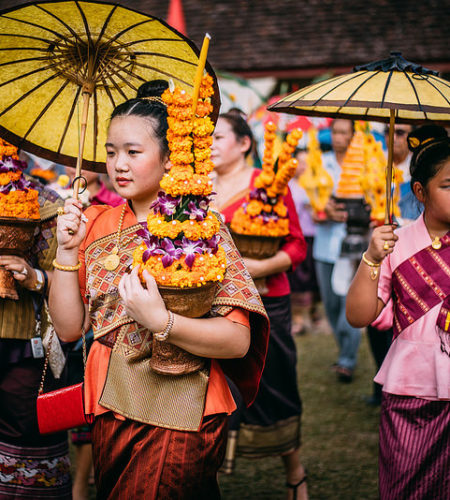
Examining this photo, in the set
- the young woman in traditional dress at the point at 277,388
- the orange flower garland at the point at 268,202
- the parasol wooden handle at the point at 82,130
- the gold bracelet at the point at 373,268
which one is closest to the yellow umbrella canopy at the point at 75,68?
the parasol wooden handle at the point at 82,130

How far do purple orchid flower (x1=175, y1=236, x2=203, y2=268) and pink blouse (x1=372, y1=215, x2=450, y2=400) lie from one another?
111 centimetres

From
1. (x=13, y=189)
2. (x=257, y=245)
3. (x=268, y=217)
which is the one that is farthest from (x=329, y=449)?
(x=13, y=189)

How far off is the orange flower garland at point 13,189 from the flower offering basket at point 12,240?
5 centimetres

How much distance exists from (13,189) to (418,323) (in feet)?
5.95

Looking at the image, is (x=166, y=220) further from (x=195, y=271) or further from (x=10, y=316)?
(x=10, y=316)

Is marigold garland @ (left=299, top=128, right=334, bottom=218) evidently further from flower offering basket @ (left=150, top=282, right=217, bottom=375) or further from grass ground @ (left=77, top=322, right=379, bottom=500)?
flower offering basket @ (left=150, top=282, right=217, bottom=375)

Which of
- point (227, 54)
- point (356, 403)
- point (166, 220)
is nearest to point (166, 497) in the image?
point (166, 220)

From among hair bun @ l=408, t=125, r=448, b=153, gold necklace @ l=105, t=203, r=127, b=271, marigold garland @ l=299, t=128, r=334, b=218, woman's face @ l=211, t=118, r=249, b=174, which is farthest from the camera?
marigold garland @ l=299, t=128, r=334, b=218

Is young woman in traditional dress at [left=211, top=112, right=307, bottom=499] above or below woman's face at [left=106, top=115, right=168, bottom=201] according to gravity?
below

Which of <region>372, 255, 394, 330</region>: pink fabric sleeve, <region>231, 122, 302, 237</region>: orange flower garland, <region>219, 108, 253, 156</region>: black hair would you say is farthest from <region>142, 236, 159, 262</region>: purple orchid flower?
<region>219, 108, 253, 156</region>: black hair

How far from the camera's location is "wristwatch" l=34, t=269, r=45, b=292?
113 inches

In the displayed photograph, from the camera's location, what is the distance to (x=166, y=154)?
2420 mm

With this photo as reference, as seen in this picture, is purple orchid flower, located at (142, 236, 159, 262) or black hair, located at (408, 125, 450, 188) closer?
purple orchid flower, located at (142, 236, 159, 262)

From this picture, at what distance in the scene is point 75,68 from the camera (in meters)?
2.56
